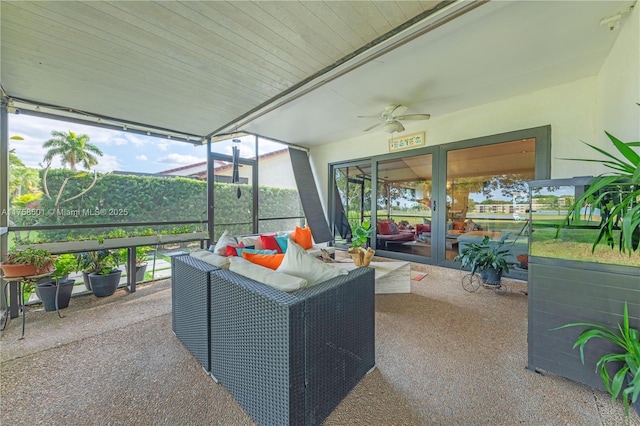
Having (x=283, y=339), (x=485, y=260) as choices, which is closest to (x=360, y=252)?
(x=485, y=260)

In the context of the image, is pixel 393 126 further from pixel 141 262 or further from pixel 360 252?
pixel 141 262

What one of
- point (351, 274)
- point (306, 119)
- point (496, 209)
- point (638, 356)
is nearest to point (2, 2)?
point (351, 274)

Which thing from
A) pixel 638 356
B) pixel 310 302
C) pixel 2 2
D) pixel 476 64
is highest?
pixel 476 64

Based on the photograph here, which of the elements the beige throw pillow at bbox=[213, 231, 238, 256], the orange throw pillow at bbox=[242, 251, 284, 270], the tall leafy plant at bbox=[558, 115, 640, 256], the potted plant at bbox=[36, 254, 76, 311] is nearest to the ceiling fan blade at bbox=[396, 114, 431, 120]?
the tall leafy plant at bbox=[558, 115, 640, 256]

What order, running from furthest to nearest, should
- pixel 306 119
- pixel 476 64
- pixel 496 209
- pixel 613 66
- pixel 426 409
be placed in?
1. pixel 306 119
2. pixel 496 209
3. pixel 476 64
4. pixel 613 66
5. pixel 426 409

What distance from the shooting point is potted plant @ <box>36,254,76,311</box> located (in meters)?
2.74

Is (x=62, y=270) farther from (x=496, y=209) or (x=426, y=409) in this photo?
(x=496, y=209)

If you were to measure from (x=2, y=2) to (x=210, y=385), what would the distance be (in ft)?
9.72

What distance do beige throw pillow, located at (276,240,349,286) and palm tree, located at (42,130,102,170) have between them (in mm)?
3551

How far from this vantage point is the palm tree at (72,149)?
3085 millimetres

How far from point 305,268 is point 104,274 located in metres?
3.25

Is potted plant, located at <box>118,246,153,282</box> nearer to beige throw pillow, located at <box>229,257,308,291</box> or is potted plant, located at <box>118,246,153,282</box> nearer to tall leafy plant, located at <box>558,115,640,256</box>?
beige throw pillow, located at <box>229,257,308,291</box>

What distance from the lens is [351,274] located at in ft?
5.39

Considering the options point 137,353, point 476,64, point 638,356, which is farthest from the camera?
point 476,64
